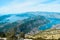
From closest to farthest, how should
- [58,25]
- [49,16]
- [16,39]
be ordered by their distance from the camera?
[16,39], [58,25], [49,16]

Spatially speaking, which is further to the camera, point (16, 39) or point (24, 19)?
point (24, 19)

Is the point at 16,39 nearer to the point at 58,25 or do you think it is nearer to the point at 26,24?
the point at 58,25

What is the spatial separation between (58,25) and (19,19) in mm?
35442

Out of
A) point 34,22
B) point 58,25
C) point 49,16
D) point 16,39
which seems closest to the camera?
point 16,39

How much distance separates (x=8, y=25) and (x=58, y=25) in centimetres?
3970

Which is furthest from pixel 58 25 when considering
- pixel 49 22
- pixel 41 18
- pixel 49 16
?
pixel 41 18

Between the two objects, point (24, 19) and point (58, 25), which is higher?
point (24, 19)

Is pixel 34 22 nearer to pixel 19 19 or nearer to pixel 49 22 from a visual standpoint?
pixel 19 19

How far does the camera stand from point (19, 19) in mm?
145750

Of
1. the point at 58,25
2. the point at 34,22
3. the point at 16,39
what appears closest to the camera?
the point at 16,39

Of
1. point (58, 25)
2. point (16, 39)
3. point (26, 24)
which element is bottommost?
point (16, 39)

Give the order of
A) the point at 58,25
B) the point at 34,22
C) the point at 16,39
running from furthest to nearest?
the point at 34,22
the point at 58,25
the point at 16,39

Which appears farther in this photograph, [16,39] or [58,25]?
[58,25]

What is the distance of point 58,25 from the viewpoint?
4961 inches
